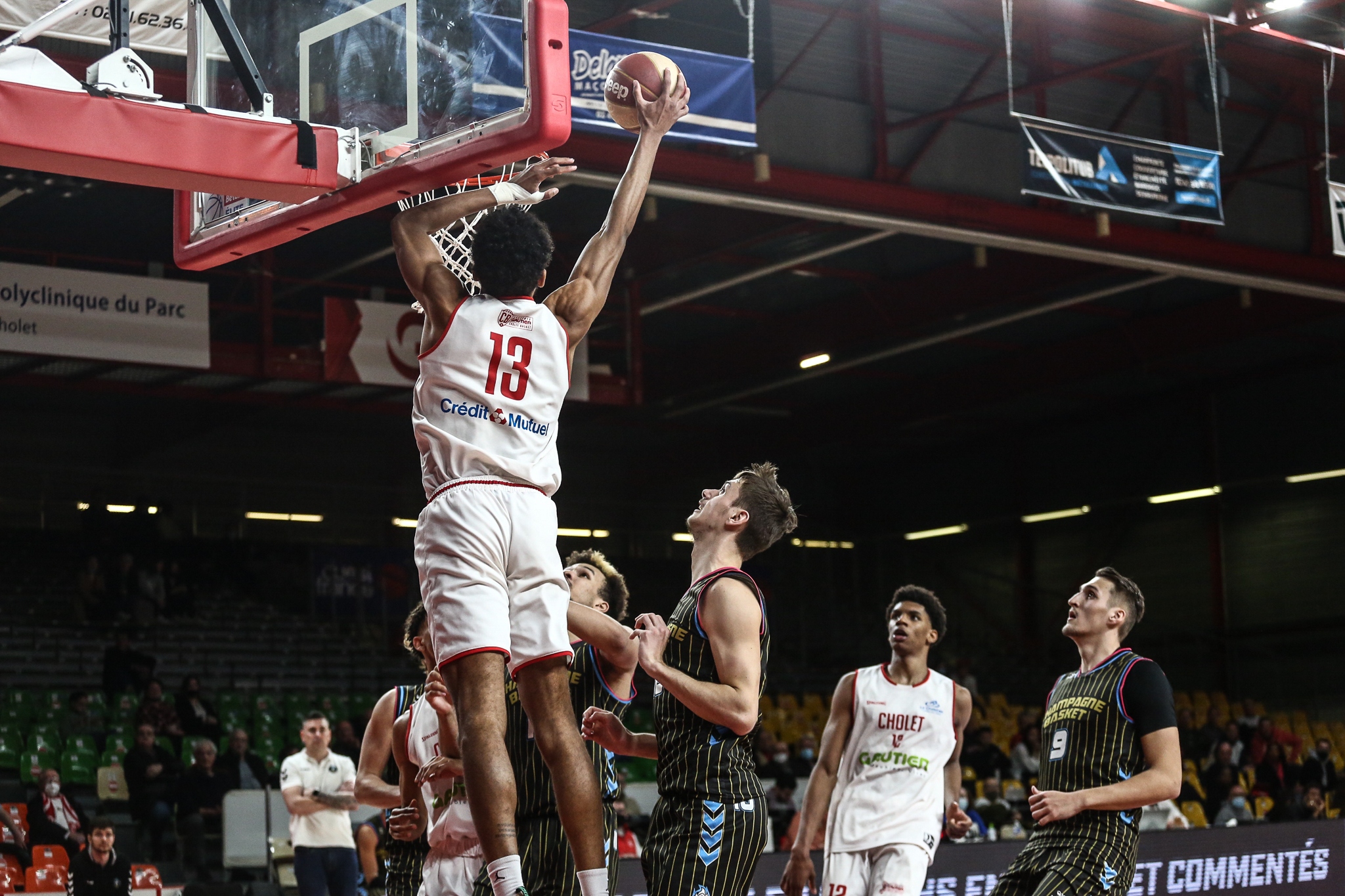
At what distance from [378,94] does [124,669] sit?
1543 centimetres

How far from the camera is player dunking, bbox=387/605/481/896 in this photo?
548 centimetres

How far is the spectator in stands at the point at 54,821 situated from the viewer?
13.4 m

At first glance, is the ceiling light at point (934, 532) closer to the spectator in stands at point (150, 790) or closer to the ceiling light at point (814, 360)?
the ceiling light at point (814, 360)

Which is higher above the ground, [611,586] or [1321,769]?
[611,586]

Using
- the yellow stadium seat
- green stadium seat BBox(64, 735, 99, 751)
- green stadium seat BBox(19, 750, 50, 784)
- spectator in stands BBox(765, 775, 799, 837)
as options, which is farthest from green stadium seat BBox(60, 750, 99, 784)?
the yellow stadium seat

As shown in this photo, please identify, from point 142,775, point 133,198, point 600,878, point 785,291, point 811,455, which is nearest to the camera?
point 600,878

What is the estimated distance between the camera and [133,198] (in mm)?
19062

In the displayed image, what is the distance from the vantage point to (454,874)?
19.9 feet

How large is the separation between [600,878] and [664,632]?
790 millimetres

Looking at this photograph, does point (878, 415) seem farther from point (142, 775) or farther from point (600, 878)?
point (600, 878)

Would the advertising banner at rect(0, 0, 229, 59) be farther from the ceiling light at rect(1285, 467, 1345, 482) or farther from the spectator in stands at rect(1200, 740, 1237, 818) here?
the ceiling light at rect(1285, 467, 1345, 482)

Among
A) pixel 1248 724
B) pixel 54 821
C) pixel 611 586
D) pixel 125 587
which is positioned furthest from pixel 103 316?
pixel 1248 724

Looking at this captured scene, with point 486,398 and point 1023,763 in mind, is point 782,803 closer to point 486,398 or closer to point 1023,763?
point 1023,763

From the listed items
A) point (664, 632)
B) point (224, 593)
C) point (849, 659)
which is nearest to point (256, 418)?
point (224, 593)
